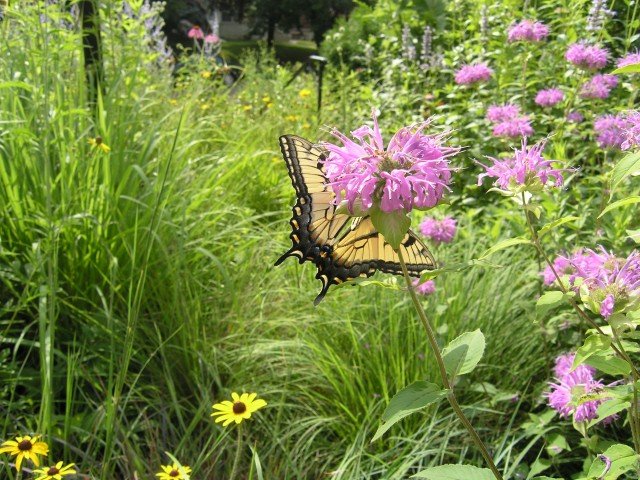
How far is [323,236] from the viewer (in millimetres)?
1663

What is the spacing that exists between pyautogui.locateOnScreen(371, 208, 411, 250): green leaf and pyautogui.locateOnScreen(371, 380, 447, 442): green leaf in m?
0.22

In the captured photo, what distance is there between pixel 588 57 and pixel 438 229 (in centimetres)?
95

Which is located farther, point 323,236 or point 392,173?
point 323,236

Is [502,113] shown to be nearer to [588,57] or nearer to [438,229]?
[588,57]

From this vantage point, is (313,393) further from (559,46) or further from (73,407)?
(559,46)

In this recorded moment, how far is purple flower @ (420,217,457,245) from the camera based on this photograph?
2.22 meters

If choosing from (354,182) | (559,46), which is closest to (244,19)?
(559,46)

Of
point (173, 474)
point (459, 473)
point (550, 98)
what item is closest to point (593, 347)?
point (459, 473)

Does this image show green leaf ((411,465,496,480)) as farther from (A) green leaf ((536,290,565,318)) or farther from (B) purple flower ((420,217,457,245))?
(B) purple flower ((420,217,457,245))

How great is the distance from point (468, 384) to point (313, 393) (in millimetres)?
498

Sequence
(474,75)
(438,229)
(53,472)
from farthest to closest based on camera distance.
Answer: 1. (474,75)
2. (438,229)
3. (53,472)

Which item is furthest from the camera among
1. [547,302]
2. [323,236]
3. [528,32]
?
[528,32]

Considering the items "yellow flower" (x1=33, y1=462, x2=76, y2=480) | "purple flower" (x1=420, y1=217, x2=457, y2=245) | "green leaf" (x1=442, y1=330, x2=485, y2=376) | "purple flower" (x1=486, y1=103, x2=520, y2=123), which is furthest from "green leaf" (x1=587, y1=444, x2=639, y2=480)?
"purple flower" (x1=486, y1=103, x2=520, y2=123)

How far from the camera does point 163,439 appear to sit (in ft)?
7.04
